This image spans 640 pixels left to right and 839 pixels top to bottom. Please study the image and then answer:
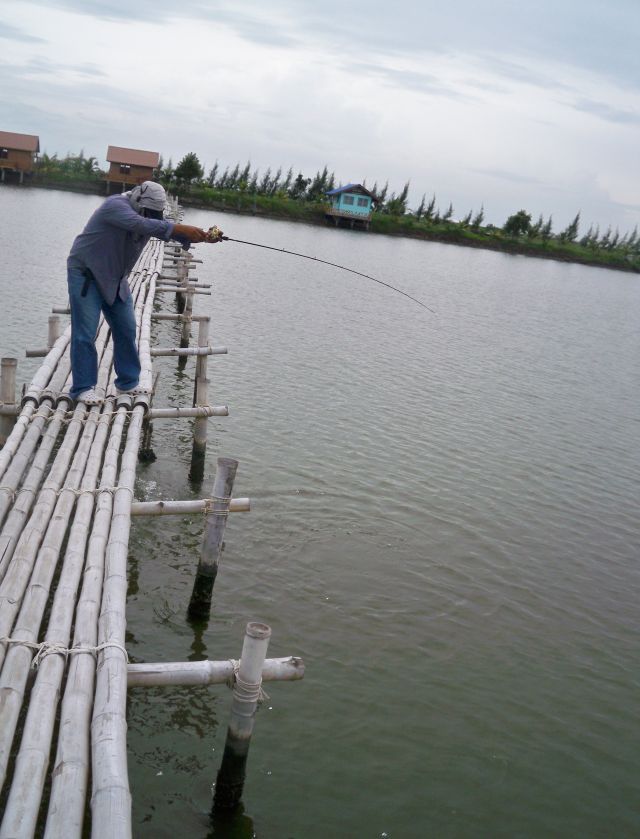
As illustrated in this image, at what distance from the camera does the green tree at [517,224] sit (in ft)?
300

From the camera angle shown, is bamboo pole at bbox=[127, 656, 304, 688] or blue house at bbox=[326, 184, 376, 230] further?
blue house at bbox=[326, 184, 376, 230]

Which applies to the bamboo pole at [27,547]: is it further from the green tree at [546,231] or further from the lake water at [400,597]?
the green tree at [546,231]

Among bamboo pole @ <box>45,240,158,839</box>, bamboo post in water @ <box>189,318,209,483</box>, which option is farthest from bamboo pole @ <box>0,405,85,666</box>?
bamboo post in water @ <box>189,318,209,483</box>

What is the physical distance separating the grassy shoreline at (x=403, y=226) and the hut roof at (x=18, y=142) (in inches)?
153

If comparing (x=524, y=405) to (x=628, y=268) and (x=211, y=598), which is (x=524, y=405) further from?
(x=628, y=268)

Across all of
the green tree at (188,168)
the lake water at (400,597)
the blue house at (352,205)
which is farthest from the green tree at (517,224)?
the lake water at (400,597)

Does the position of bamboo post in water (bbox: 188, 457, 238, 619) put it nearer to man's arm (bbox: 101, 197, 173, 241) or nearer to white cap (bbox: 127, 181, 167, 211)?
man's arm (bbox: 101, 197, 173, 241)

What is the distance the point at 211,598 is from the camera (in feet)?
22.8

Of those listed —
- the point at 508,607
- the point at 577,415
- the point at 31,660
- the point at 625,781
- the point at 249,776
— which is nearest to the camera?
the point at 31,660

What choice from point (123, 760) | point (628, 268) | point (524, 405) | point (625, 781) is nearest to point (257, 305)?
point (524, 405)

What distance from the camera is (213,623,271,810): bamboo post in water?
13.3ft

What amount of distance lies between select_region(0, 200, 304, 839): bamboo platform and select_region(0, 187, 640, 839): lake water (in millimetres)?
705

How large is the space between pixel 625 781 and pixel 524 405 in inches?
437

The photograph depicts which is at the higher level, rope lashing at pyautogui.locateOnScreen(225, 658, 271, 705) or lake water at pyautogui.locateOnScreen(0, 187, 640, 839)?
rope lashing at pyautogui.locateOnScreen(225, 658, 271, 705)
